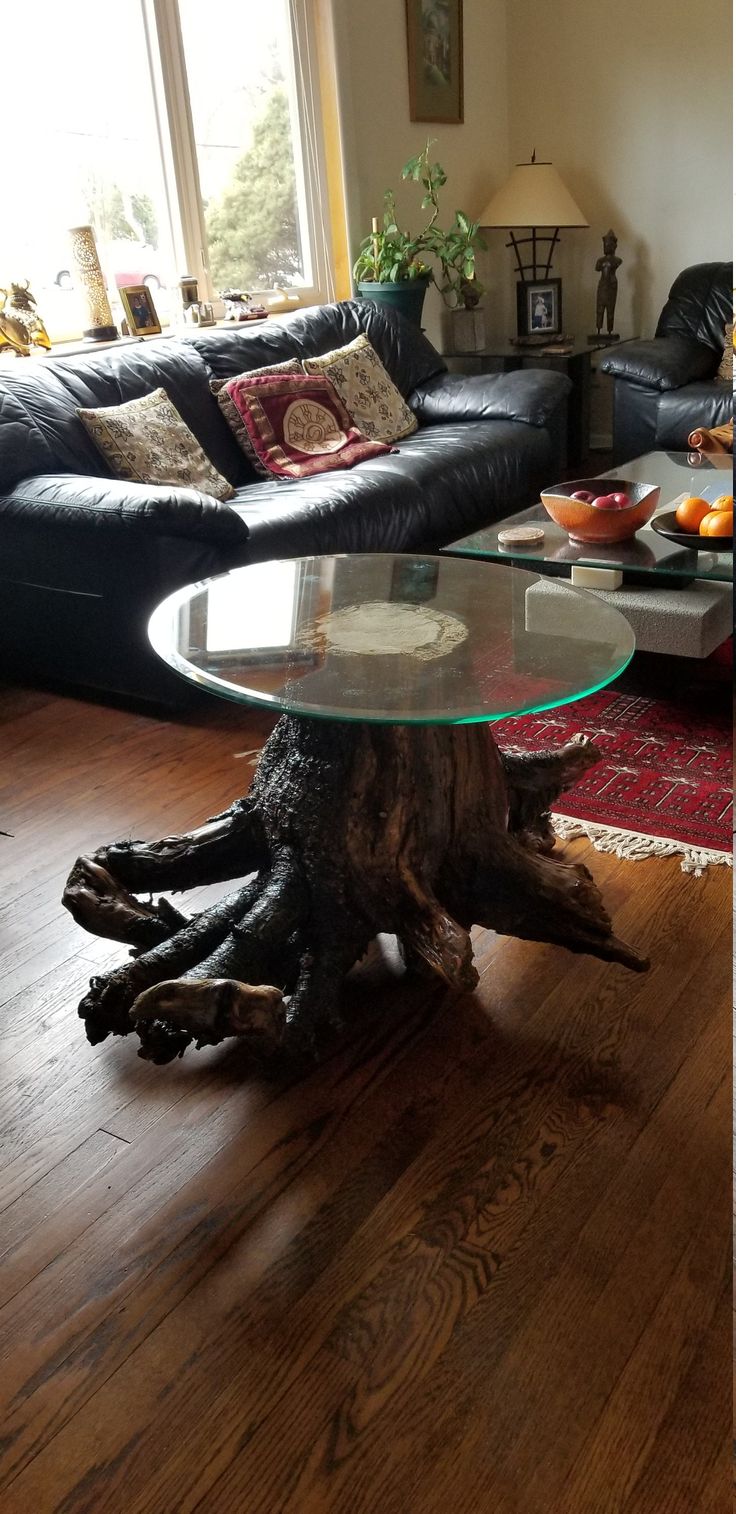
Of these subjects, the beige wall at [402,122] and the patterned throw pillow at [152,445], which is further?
the beige wall at [402,122]

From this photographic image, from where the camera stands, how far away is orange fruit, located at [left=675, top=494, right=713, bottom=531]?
2.74 m

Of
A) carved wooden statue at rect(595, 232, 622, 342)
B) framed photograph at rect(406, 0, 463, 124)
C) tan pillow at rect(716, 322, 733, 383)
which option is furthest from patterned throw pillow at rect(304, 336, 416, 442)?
carved wooden statue at rect(595, 232, 622, 342)

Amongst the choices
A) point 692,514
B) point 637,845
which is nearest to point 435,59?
point 692,514

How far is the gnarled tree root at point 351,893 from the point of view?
5.80 feet

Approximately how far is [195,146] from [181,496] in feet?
6.78

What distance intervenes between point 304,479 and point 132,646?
1.02 m

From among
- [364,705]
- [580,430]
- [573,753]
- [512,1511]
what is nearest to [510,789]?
[573,753]

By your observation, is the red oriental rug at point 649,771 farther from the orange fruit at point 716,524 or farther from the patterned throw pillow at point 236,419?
the patterned throw pillow at point 236,419

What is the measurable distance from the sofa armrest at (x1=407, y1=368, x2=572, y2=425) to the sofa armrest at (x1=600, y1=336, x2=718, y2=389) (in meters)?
0.32

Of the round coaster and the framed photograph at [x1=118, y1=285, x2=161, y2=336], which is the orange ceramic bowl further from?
the framed photograph at [x1=118, y1=285, x2=161, y2=336]

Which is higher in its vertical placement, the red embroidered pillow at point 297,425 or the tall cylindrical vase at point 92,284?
the tall cylindrical vase at point 92,284

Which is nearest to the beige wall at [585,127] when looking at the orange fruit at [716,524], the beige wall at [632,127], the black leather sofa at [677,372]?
the beige wall at [632,127]

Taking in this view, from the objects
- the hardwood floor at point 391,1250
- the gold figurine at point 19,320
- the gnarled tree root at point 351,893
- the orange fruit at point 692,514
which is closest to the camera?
the hardwood floor at point 391,1250

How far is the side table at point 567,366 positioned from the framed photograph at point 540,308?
5.7 inches
